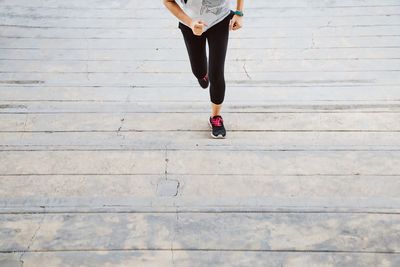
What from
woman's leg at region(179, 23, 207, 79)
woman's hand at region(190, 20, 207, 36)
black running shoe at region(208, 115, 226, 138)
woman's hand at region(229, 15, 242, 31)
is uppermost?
woman's hand at region(190, 20, 207, 36)

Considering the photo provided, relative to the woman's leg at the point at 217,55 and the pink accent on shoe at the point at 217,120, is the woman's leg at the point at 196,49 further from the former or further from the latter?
the pink accent on shoe at the point at 217,120

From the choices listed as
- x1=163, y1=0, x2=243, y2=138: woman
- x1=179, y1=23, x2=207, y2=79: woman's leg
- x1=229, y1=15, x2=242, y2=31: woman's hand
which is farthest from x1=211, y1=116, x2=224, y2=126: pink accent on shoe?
x1=229, y1=15, x2=242, y2=31: woman's hand

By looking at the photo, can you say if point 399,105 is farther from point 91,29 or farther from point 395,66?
point 91,29

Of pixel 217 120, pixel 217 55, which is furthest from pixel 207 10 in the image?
pixel 217 120

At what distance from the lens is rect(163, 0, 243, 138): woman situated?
2.17 metres

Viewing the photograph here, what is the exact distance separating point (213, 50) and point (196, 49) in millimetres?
155

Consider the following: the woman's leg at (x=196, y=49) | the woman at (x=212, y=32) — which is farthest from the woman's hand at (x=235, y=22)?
the woman's leg at (x=196, y=49)

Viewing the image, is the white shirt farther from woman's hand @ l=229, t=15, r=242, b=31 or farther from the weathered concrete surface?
the weathered concrete surface

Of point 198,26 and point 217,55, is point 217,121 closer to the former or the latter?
point 217,55

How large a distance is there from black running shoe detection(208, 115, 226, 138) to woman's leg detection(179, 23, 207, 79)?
0.32 metres

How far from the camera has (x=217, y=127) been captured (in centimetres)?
252

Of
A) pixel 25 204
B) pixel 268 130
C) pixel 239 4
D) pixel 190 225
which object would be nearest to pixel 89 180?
pixel 25 204

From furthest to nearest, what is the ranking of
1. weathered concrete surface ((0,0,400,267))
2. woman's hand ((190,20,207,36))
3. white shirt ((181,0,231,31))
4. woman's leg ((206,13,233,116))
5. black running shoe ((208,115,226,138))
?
1. black running shoe ((208,115,226,138))
2. woman's leg ((206,13,233,116))
3. white shirt ((181,0,231,31))
4. woman's hand ((190,20,207,36))
5. weathered concrete surface ((0,0,400,267))

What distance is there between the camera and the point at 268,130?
250 centimetres
